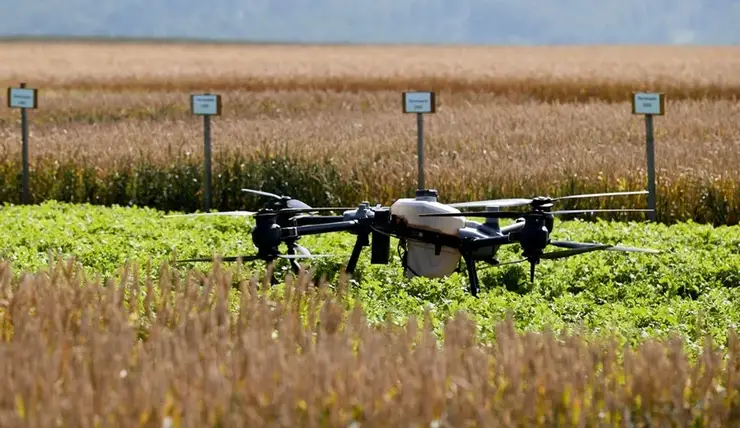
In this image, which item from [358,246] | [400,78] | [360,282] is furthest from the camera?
[400,78]

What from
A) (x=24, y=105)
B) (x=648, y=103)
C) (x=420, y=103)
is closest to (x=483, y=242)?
(x=648, y=103)

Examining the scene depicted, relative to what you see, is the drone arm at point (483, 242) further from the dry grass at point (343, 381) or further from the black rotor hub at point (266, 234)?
the dry grass at point (343, 381)

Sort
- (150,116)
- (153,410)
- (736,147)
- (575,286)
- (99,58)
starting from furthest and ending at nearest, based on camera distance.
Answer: (99,58), (150,116), (736,147), (575,286), (153,410)

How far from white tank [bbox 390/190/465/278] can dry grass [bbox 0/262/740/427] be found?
3.44 meters

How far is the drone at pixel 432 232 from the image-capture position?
8906mm

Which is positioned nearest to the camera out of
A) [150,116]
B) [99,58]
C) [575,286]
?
[575,286]

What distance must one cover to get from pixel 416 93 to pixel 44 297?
1099 cm

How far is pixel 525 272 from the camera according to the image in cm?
1105

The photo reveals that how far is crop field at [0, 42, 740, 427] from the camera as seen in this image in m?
4.61

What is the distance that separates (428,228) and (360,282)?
1.46 meters

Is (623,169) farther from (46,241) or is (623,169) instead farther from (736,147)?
(46,241)

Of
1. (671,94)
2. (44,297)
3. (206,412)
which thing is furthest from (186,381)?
(671,94)

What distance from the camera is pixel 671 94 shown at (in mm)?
31438

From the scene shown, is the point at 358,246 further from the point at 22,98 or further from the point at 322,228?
the point at 22,98
